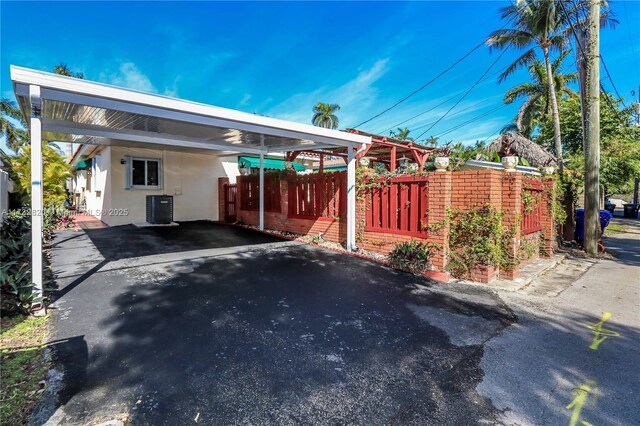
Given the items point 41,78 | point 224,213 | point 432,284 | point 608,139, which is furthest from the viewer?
point 608,139

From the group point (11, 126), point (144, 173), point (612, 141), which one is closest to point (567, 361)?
point (144, 173)

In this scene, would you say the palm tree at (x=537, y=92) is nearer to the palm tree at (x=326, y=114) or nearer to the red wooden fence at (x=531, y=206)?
the red wooden fence at (x=531, y=206)

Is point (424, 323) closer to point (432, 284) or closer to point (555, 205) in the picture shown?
point (432, 284)

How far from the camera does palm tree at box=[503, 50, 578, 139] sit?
68.5 ft

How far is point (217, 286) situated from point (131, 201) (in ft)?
30.6

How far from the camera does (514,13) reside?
15.6 metres

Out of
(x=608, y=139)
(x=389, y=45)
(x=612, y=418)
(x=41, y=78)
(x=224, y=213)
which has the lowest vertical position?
(x=612, y=418)

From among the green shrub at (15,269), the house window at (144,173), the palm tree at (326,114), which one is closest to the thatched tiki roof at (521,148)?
the house window at (144,173)

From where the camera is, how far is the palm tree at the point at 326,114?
37.2m

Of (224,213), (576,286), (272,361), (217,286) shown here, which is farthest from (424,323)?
(224,213)

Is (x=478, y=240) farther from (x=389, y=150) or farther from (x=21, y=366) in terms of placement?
(x=389, y=150)

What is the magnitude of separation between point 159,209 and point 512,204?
1166 cm

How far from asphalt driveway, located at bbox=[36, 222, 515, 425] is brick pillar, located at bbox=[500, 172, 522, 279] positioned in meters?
1.49

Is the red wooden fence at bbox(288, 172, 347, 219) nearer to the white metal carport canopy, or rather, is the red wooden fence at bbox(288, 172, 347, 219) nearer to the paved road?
the white metal carport canopy
